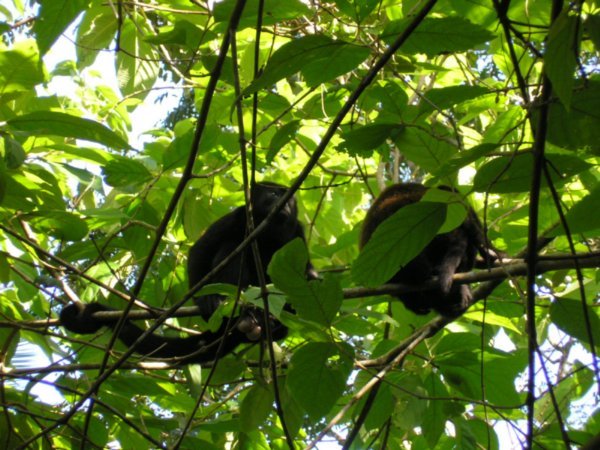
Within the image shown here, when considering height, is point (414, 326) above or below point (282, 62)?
above

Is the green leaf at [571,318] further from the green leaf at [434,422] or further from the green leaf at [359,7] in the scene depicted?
the green leaf at [359,7]

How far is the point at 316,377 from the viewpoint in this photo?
7.31ft

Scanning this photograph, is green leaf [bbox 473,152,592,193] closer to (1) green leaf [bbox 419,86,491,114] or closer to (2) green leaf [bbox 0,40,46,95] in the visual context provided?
(1) green leaf [bbox 419,86,491,114]

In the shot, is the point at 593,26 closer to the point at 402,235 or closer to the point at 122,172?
the point at 402,235

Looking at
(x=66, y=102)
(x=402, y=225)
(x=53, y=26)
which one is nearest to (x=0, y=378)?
(x=53, y=26)

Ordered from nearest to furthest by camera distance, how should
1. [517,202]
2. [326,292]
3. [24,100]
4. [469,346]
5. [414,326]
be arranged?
[326,292]
[469,346]
[24,100]
[414,326]
[517,202]

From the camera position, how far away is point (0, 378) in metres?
2.64

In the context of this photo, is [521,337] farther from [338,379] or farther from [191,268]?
[338,379]

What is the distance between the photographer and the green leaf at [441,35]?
1677mm

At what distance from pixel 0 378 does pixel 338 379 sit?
1313 mm

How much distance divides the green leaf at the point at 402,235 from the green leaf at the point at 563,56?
2.57 feet

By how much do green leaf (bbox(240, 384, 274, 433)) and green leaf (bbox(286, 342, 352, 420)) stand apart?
874 millimetres

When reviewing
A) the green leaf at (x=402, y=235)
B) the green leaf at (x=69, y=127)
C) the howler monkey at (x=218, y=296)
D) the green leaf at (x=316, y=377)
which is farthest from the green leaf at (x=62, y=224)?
the green leaf at (x=402, y=235)

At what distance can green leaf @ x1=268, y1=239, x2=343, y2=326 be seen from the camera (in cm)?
187
